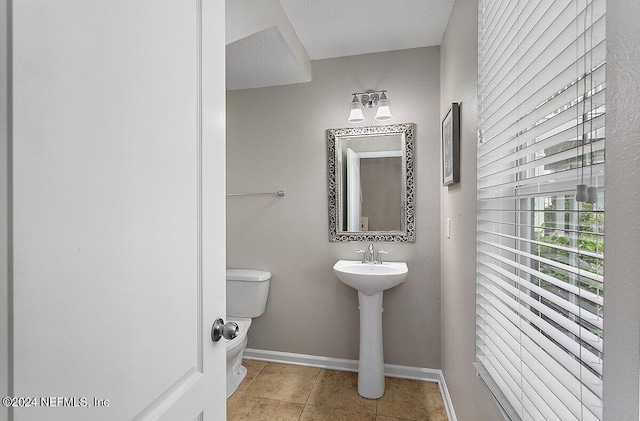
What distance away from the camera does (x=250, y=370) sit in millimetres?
2420

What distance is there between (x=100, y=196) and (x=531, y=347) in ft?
3.53

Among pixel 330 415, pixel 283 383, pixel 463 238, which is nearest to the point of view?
pixel 463 238

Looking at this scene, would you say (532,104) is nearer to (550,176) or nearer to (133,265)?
(550,176)

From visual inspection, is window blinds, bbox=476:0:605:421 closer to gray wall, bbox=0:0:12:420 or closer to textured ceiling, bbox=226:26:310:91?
gray wall, bbox=0:0:12:420

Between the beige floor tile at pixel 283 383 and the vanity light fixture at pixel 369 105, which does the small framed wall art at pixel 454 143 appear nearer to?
the vanity light fixture at pixel 369 105

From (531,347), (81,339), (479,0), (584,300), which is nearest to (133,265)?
(81,339)

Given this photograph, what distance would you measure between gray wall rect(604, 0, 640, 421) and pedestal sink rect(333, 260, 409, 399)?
4.89 feet

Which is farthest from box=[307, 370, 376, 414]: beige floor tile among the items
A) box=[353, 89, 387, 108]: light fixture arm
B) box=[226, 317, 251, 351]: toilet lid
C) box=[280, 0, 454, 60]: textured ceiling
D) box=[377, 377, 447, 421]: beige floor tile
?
box=[280, 0, 454, 60]: textured ceiling

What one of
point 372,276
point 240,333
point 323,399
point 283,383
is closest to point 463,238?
point 372,276

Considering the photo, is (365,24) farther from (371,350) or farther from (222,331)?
(371,350)

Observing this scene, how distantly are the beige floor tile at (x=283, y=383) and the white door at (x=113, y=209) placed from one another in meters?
1.44

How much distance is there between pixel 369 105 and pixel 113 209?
209cm

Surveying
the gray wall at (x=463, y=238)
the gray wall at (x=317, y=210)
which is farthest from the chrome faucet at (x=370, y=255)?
the gray wall at (x=463, y=238)

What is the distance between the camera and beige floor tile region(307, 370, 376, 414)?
1.97 meters
